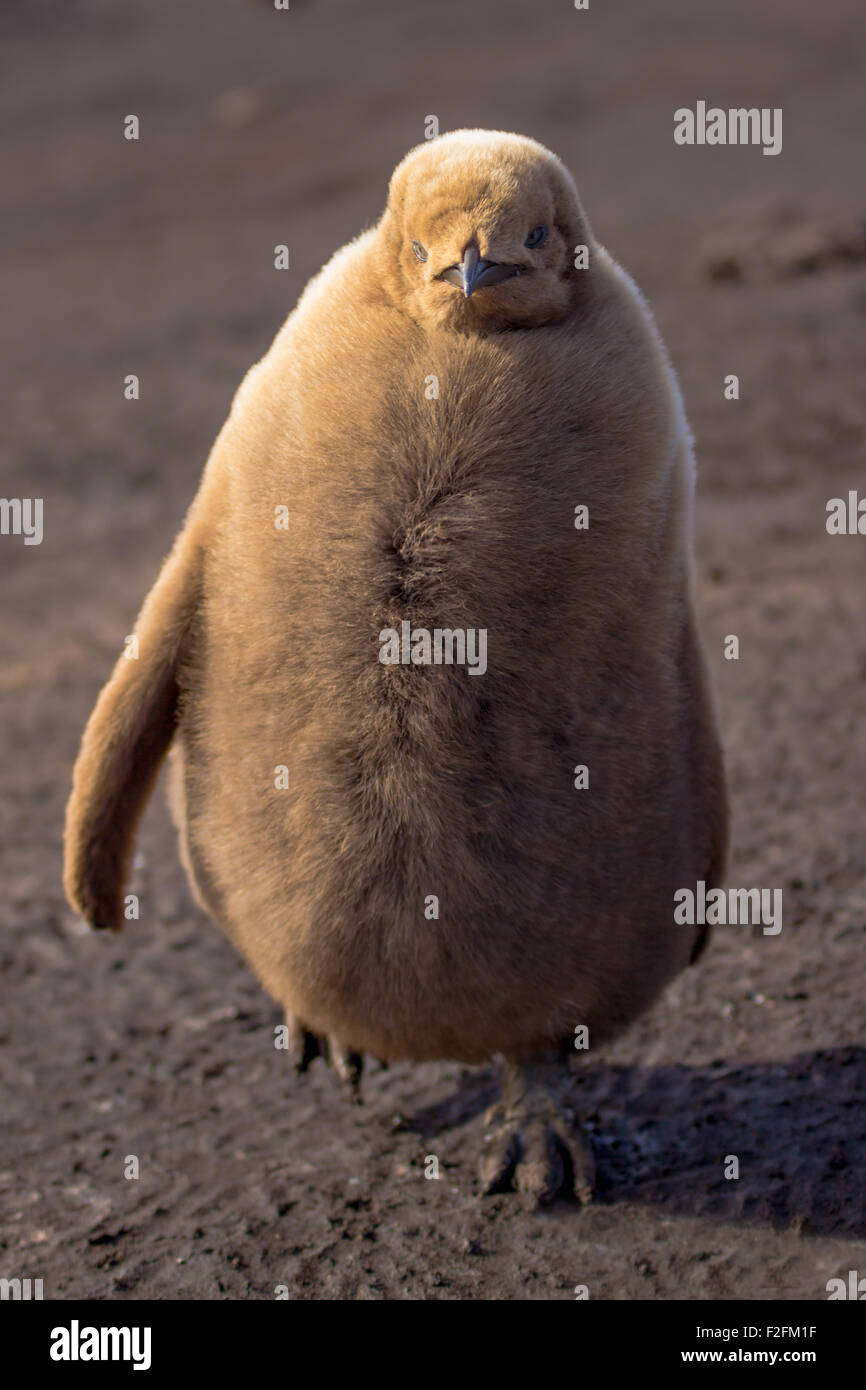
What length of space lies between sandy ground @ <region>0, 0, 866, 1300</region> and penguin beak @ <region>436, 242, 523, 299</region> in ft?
5.75

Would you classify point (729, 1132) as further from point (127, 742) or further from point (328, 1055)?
point (127, 742)

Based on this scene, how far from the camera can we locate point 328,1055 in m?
3.34

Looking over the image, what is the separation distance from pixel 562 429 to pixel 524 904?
0.82 metres

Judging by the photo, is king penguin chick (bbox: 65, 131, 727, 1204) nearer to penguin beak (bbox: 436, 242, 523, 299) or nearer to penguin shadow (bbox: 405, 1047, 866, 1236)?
penguin beak (bbox: 436, 242, 523, 299)

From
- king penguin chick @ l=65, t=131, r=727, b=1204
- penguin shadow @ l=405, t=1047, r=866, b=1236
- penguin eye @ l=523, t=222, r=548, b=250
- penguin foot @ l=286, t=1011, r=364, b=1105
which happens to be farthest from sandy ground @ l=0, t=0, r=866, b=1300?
penguin eye @ l=523, t=222, r=548, b=250

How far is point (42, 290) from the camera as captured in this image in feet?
40.2

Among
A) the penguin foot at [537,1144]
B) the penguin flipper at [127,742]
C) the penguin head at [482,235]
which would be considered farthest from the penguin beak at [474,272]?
the penguin foot at [537,1144]

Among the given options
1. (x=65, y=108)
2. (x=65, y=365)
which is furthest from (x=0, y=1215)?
(x=65, y=108)

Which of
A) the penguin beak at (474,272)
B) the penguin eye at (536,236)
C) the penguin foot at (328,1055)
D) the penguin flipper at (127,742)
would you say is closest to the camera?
the penguin beak at (474,272)

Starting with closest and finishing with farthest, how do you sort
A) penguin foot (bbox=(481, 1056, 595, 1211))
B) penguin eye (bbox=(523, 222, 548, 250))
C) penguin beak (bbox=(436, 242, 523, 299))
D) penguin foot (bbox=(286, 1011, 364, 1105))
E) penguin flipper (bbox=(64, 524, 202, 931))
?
penguin beak (bbox=(436, 242, 523, 299)) < penguin eye (bbox=(523, 222, 548, 250)) < penguin flipper (bbox=(64, 524, 202, 931)) < penguin foot (bbox=(481, 1056, 595, 1211)) < penguin foot (bbox=(286, 1011, 364, 1105))

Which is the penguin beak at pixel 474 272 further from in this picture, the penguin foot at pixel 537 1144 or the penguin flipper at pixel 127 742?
the penguin foot at pixel 537 1144

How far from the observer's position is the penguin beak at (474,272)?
2.28 metres

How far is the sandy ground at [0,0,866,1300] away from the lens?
2875mm

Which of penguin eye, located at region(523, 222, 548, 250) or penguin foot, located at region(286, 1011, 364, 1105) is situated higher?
penguin eye, located at region(523, 222, 548, 250)
